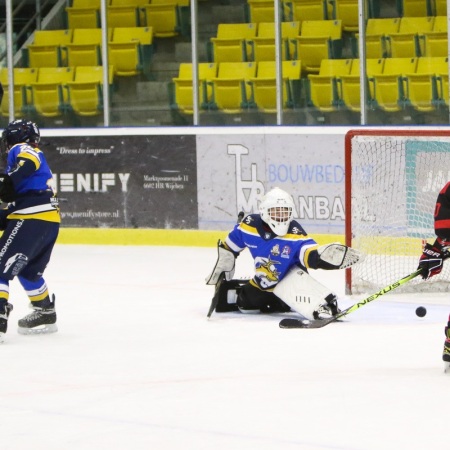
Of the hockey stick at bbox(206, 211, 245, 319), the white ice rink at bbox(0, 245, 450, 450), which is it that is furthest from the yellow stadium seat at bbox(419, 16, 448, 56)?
the hockey stick at bbox(206, 211, 245, 319)

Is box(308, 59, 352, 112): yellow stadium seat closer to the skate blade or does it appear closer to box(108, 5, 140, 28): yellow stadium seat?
box(108, 5, 140, 28): yellow stadium seat

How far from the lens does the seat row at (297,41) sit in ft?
36.7

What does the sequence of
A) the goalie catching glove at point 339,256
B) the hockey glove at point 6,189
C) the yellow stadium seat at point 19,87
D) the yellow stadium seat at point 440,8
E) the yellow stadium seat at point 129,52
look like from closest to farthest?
the hockey glove at point 6,189 → the goalie catching glove at point 339,256 → the yellow stadium seat at point 440,8 → the yellow stadium seat at point 129,52 → the yellow stadium seat at point 19,87

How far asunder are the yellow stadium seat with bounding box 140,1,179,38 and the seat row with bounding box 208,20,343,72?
0.47 meters

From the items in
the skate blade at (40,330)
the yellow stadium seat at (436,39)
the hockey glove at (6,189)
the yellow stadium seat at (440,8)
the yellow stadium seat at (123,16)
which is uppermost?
the yellow stadium seat at (123,16)

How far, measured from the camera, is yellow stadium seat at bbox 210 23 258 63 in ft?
38.5

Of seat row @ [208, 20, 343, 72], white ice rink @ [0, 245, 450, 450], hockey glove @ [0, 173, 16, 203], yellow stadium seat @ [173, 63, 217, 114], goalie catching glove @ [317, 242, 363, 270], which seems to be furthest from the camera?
yellow stadium seat @ [173, 63, 217, 114]

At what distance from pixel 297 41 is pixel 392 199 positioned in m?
2.53

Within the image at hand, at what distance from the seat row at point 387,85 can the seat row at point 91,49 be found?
1806 millimetres

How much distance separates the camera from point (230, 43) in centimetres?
1184

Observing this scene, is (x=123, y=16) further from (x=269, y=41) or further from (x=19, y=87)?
(x=269, y=41)

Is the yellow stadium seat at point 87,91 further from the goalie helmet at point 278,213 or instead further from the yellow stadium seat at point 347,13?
the goalie helmet at point 278,213

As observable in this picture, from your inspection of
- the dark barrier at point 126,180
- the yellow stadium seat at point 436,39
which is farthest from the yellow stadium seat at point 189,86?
the yellow stadium seat at point 436,39

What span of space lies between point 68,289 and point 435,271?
3.83m
